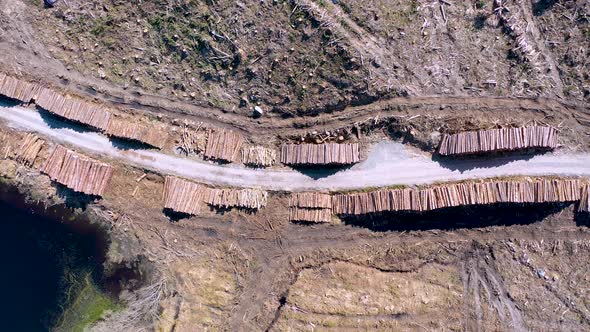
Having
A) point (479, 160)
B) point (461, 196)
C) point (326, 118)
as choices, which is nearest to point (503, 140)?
point (479, 160)

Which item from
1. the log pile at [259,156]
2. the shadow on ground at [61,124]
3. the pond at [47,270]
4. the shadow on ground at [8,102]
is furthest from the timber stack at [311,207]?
the shadow on ground at [8,102]

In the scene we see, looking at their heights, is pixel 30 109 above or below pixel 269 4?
below

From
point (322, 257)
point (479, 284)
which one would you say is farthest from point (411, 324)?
point (322, 257)

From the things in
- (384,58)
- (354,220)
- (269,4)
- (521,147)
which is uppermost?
(269,4)

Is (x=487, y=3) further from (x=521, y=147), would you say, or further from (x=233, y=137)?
(x=233, y=137)

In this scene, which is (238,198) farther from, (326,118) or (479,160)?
(479,160)

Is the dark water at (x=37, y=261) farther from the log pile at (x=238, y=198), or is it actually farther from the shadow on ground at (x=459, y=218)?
the shadow on ground at (x=459, y=218)

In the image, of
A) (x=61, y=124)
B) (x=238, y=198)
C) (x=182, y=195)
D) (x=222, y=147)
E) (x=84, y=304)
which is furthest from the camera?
(x=84, y=304)
